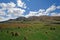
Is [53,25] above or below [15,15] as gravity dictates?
below

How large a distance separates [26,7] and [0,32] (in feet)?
3.57

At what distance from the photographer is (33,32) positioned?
511 centimetres

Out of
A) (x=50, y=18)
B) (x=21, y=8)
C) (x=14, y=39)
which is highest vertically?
(x=21, y=8)

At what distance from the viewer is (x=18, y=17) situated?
5168 mm

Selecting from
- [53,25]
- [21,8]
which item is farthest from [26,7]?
[53,25]

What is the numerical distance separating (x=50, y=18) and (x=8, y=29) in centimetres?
134

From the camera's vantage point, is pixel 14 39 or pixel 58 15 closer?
pixel 14 39

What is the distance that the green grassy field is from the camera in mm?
4938

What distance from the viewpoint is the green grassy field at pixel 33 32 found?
16.2 ft

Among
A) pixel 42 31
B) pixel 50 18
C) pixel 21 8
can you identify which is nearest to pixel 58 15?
pixel 50 18

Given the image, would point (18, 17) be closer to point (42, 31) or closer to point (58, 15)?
point (42, 31)

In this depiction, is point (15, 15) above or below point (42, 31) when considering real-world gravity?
above

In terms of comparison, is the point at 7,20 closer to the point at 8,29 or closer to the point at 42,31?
the point at 8,29

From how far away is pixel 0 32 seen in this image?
4965mm
